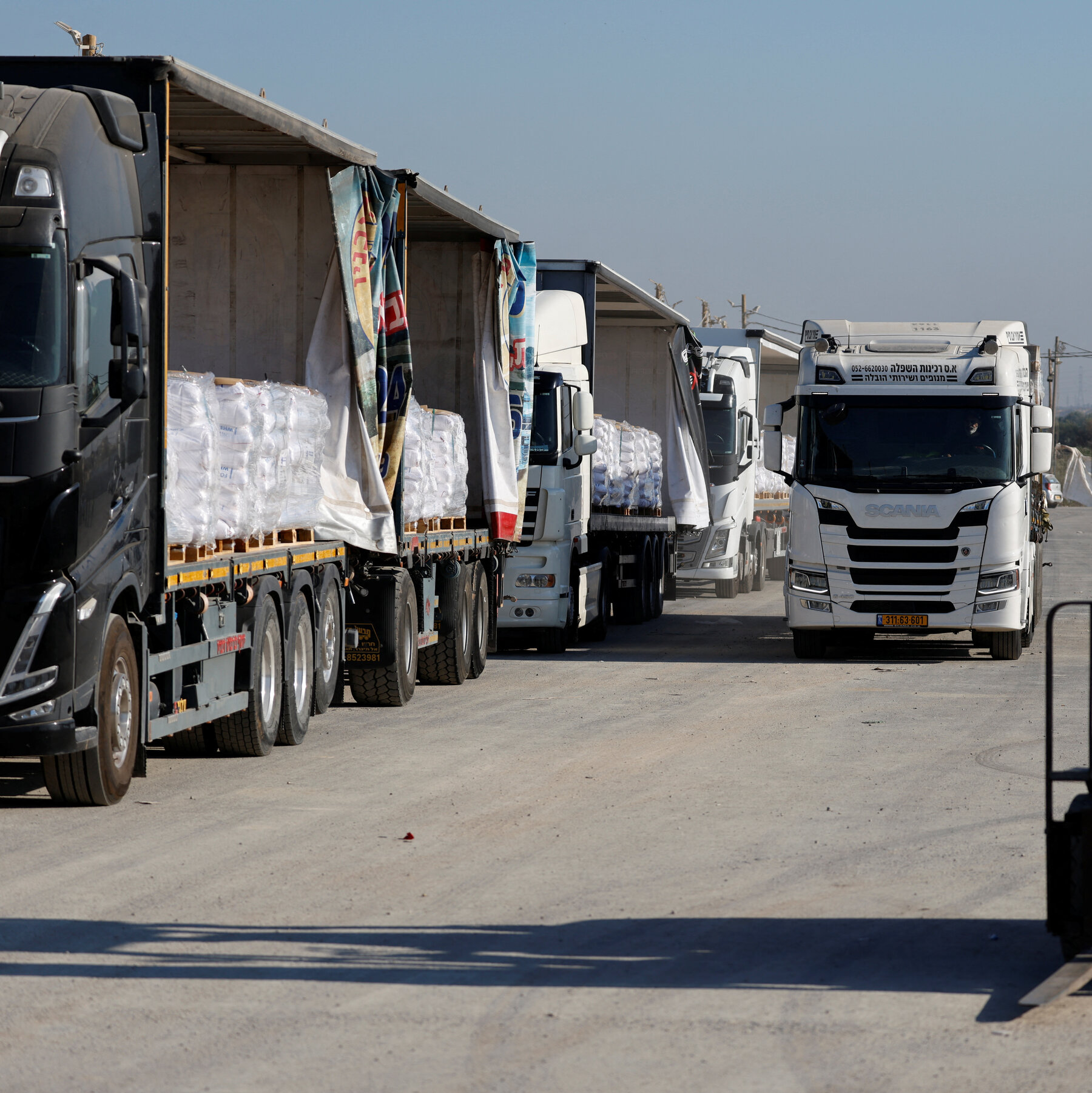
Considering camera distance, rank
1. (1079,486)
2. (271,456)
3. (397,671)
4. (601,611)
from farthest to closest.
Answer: (1079,486) < (601,611) < (397,671) < (271,456)

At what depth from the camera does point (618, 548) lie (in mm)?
25141

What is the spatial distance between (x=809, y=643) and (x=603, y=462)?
461 centimetres

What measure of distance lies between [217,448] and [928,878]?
4987mm

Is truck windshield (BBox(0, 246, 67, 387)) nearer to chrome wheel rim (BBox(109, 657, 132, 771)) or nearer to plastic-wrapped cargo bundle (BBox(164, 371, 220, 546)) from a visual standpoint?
plastic-wrapped cargo bundle (BBox(164, 371, 220, 546))

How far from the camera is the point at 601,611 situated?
2342 cm

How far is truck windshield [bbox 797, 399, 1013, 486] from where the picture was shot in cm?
1958

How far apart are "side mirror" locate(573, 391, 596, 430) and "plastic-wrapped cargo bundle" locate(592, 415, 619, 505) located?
227 cm

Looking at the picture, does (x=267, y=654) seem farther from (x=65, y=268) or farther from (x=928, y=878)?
(x=928, y=878)

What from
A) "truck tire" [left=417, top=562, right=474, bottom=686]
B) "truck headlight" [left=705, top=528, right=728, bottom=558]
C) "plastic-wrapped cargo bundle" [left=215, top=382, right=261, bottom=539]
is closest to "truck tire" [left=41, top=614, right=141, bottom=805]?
"plastic-wrapped cargo bundle" [left=215, top=382, right=261, bottom=539]

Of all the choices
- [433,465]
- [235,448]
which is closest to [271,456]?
[235,448]

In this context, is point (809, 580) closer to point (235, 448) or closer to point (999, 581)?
point (999, 581)

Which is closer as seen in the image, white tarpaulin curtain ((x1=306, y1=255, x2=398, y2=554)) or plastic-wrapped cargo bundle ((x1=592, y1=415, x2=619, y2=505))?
white tarpaulin curtain ((x1=306, y1=255, x2=398, y2=554))

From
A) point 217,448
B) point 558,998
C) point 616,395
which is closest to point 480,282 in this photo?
Result: point 217,448

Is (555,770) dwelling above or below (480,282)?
below
